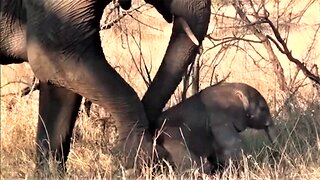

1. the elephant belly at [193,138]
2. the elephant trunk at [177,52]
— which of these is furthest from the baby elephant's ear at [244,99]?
the elephant trunk at [177,52]

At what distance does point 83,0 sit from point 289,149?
1.65 meters

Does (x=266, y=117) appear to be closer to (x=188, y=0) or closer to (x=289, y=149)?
(x=289, y=149)

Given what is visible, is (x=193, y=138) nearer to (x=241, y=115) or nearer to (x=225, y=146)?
(x=225, y=146)

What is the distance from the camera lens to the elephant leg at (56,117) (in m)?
4.87

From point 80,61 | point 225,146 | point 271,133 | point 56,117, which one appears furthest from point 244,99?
point 80,61

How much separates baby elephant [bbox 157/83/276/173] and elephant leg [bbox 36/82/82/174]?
0.52 metres

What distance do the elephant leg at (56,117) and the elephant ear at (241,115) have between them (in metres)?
0.88

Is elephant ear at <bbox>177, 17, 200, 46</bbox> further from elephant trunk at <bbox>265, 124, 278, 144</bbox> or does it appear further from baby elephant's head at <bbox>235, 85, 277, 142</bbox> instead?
elephant trunk at <bbox>265, 124, 278, 144</bbox>

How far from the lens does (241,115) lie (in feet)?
16.8

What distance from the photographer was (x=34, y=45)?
14.2ft

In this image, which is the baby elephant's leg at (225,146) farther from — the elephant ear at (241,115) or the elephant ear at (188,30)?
the elephant ear at (188,30)

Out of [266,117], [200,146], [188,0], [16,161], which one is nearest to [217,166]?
[200,146]

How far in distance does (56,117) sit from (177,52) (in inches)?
32.3

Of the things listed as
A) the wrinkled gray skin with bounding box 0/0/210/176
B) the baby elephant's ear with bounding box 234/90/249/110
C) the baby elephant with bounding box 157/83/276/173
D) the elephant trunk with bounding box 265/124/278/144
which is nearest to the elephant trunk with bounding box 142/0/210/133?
the wrinkled gray skin with bounding box 0/0/210/176
